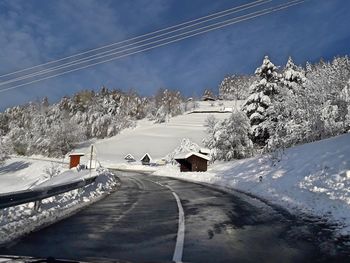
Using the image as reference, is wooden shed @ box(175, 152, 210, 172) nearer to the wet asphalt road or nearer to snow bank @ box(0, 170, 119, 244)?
snow bank @ box(0, 170, 119, 244)

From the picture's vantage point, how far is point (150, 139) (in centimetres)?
14500

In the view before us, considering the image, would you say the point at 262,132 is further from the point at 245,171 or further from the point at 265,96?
the point at 245,171

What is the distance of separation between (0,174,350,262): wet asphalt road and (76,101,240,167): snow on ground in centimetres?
10012

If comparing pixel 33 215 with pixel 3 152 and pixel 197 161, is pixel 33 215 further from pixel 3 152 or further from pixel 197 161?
pixel 3 152

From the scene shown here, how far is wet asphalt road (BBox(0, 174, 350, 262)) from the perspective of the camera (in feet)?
23.9

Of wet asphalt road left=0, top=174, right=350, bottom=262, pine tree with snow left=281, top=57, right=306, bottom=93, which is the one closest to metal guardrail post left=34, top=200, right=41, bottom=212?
wet asphalt road left=0, top=174, right=350, bottom=262

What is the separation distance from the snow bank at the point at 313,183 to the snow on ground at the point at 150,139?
290ft

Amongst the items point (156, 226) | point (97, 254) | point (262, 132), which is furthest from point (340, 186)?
point (262, 132)

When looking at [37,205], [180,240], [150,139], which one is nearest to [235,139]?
[37,205]

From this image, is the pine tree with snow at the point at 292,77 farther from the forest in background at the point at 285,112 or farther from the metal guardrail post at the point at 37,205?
the metal guardrail post at the point at 37,205

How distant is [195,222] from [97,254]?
4.66 meters

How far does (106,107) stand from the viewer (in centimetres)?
17575

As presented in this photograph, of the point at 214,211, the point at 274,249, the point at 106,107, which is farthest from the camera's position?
the point at 106,107

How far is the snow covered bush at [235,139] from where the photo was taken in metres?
55.4
